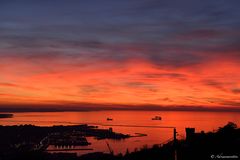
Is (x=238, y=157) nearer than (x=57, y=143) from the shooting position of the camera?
Yes

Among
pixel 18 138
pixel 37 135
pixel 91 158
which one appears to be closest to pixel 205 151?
pixel 91 158

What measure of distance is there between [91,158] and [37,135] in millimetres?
57266

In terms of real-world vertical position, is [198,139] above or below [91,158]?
above

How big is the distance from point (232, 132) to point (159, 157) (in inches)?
223

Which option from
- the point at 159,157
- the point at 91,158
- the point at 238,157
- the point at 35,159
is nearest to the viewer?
the point at 238,157

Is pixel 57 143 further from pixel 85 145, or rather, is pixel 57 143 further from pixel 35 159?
pixel 35 159

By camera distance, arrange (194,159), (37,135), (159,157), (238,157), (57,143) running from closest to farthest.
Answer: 1. (238,157)
2. (194,159)
3. (159,157)
4. (57,143)
5. (37,135)

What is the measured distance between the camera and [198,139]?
2089 cm

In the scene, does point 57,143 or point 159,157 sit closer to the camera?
point 159,157

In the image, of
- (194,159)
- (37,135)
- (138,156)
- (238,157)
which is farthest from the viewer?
(37,135)

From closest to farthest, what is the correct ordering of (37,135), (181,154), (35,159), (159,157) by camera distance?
(181,154) → (159,157) → (35,159) → (37,135)

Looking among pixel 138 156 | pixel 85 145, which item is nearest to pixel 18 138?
pixel 85 145

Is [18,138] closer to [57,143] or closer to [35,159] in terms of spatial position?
[57,143]

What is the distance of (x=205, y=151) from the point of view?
1781cm
